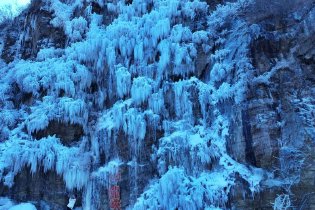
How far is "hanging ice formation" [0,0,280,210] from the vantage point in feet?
39.0

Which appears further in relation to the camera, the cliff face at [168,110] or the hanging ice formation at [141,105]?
the hanging ice formation at [141,105]

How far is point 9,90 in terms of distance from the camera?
15797 millimetres

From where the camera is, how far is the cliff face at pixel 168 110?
443 inches

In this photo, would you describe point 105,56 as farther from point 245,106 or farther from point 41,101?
point 245,106

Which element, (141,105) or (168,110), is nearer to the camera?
(168,110)

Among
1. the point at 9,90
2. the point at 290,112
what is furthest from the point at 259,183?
the point at 9,90

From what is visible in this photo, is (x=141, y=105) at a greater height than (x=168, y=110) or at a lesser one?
greater

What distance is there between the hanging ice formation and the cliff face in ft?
0.12

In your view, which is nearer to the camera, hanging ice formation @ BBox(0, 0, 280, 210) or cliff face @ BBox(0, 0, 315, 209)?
cliff face @ BBox(0, 0, 315, 209)

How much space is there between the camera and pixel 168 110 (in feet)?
43.0

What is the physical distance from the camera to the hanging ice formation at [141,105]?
11.9 m

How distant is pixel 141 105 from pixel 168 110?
0.90 meters

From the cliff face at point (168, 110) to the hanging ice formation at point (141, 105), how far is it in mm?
37

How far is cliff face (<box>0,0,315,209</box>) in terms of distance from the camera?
36.9ft
